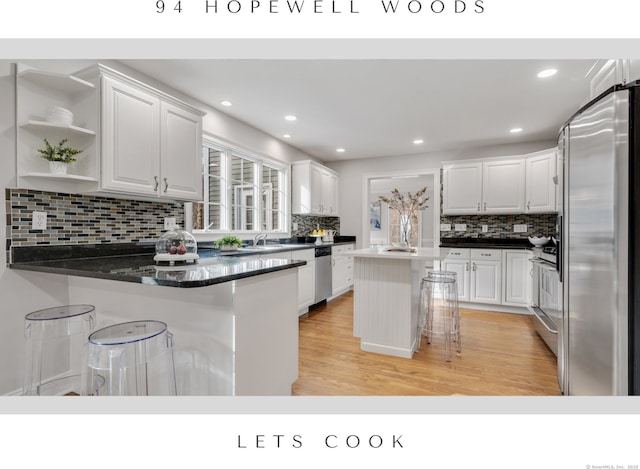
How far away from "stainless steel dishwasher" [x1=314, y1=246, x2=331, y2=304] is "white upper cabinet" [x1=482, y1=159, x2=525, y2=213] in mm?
2471

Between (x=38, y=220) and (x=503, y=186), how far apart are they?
5136 millimetres

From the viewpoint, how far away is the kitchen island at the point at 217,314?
1.36 meters

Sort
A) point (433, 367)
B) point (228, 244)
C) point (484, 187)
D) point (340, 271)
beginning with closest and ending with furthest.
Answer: point (433, 367) < point (228, 244) < point (484, 187) < point (340, 271)

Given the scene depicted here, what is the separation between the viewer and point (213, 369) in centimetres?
141

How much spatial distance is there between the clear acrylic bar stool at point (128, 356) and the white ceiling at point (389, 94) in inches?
79.8

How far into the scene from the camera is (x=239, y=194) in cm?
380

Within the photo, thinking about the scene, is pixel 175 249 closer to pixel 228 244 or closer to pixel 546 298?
pixel 228 244

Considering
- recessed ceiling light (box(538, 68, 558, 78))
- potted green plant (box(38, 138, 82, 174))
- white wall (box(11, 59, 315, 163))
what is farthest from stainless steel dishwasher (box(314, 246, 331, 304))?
recessed ceiling light (box(538, 68, 558, 78))

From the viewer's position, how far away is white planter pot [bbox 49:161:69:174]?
5.99 feet

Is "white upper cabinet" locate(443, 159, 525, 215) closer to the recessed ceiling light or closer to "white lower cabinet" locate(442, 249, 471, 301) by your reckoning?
"white lower cabinet" locate(442, 249, 471, 301)

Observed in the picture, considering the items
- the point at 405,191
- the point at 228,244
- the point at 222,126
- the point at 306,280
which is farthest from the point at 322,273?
the point at 405,191

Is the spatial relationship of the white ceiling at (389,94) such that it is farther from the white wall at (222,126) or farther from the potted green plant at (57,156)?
the potted green plant at (57,156)

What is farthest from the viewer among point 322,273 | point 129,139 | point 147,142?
point 322,273
